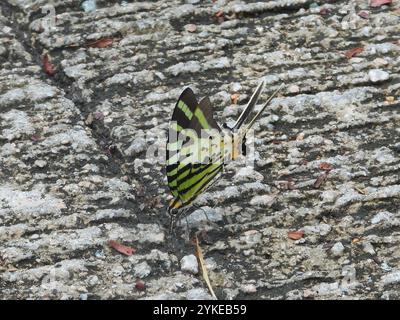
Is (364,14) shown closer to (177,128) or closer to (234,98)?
(234,98)

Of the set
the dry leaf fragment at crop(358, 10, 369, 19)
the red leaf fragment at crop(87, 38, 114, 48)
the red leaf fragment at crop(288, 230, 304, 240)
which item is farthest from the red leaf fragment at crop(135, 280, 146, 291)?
the dry leaf fragment at crop(358, 10, 369, 19)

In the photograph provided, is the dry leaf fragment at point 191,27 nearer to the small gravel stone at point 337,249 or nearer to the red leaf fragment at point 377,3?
the red leaf fragment at point 377,3

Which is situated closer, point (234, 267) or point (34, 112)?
point (234, 267)

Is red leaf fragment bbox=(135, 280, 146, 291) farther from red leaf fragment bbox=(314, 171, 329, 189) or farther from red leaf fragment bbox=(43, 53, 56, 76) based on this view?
red leaf fragment bbox=(43, 53, 56, 76)

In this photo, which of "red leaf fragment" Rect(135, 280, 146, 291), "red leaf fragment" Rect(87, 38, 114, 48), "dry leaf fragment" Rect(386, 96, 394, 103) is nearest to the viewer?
"red leaf fragment" Rect(135, 280, 146, 291)

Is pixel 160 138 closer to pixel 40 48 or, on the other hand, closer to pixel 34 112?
pixel 34 112

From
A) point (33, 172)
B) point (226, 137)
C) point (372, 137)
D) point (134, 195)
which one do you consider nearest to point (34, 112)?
point (33, 172)
